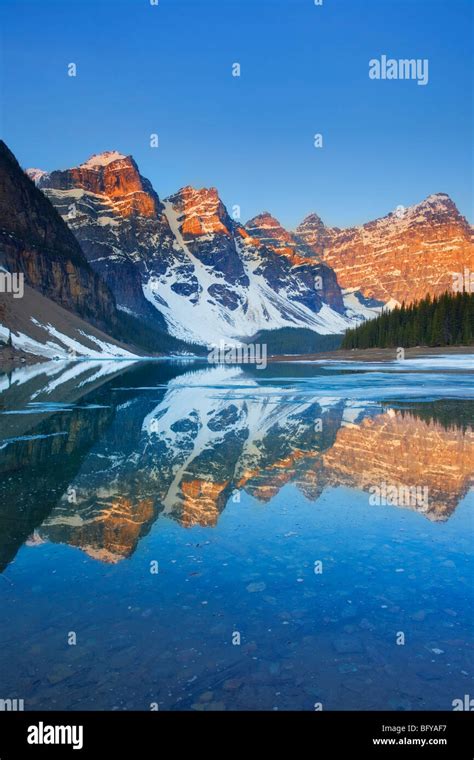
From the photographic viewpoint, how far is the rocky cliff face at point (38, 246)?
148m

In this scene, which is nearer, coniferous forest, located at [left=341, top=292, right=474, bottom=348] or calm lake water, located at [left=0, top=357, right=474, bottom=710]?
calm lake water, located at [left=0, top=357, right=474, bottom=710]

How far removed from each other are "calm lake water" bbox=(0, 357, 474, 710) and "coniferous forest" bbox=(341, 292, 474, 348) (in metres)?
91.0

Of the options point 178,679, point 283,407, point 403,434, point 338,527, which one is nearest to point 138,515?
point 338,527

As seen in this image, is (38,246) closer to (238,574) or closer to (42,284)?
(42,284)

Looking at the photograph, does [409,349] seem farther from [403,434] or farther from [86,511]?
[86,511]

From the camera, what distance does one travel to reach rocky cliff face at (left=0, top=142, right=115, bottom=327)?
5842 inches

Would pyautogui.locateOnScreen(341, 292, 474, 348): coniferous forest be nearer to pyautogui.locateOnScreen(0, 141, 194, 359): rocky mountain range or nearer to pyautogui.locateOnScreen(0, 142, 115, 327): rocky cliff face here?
pyautogui.locateOnScreen(0, 141, 194, 359): rocky mountain range

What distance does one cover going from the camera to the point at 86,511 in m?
10.8

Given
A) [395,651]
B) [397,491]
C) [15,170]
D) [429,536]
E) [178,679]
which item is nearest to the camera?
[178,679]

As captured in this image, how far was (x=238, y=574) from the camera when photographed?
26.1 ft

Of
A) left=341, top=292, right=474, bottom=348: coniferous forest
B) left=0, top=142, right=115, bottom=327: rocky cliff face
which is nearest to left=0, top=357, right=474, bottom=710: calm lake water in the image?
left=341, top=292, right=474, bottom=348: coniferous forest

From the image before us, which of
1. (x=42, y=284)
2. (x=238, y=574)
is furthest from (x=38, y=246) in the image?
(x=238, y=574)
